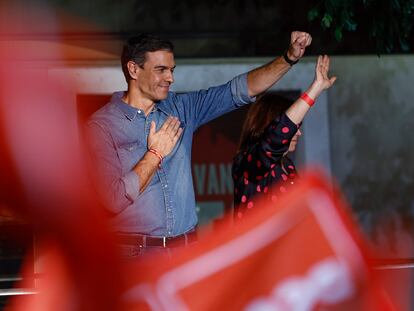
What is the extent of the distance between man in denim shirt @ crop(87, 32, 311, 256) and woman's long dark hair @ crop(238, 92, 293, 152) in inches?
9.9

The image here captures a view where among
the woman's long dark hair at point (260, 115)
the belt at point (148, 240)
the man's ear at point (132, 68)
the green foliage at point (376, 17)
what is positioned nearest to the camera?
the belt at point (148, 240)

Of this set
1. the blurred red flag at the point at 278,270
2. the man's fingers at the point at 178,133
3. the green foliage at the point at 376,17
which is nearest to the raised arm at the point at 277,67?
the man's fingers at the point at 178,133

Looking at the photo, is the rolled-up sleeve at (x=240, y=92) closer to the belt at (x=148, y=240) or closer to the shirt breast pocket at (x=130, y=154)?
the shirt breast pocket at (x=130, y=154)

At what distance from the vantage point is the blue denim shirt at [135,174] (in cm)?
435

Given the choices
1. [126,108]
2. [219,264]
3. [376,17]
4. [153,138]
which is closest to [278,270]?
[219,264]

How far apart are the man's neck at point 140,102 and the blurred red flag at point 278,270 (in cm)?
178

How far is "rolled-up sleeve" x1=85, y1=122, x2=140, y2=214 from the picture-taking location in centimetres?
431

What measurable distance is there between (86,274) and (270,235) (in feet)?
1.77

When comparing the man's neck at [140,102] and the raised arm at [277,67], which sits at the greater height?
the raised arm at [277,67]

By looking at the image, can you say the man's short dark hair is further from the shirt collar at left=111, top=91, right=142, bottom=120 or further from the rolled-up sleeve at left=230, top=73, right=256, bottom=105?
the rolled-up sleeve at left=230, top=73, right=256, bottom=105

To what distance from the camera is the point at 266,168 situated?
16.2 ft

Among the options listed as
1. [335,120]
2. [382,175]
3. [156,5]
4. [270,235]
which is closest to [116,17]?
[156,5]

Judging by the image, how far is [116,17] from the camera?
386 inches

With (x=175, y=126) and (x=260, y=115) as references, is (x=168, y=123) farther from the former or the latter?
(x=260, y=115)
